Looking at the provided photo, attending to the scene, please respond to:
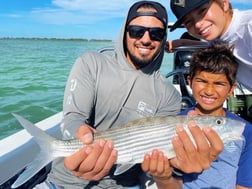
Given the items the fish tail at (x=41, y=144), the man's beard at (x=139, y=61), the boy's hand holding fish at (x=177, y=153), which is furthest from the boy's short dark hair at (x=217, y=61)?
the fish tail at (x=41, y=144)

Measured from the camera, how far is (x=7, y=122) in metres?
6.66

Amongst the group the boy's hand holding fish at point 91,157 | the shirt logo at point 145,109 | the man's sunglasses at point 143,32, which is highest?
the man's sunglasses at point 143,32

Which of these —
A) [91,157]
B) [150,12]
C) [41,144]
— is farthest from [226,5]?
[41,144]

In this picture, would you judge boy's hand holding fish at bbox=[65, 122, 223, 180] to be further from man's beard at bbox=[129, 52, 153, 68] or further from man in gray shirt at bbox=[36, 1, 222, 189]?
man's beard at bbox=[129, 52, 153, 68]

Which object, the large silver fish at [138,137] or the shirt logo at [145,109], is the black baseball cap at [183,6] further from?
the large silver fish at [138,137]

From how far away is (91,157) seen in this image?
191 cm

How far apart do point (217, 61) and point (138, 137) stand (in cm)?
88

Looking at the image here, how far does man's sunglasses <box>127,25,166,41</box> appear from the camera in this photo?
2539 mm

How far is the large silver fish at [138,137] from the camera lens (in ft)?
6.50

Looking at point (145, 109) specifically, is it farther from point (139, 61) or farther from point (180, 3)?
point (180, 3)

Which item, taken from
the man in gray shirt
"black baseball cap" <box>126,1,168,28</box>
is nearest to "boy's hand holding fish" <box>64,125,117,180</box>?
the man in gray shirt

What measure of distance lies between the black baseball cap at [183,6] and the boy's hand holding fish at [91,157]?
1.10m

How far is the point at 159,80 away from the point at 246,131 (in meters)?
0.81

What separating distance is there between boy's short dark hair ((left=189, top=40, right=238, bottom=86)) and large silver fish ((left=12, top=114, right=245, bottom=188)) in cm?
54
